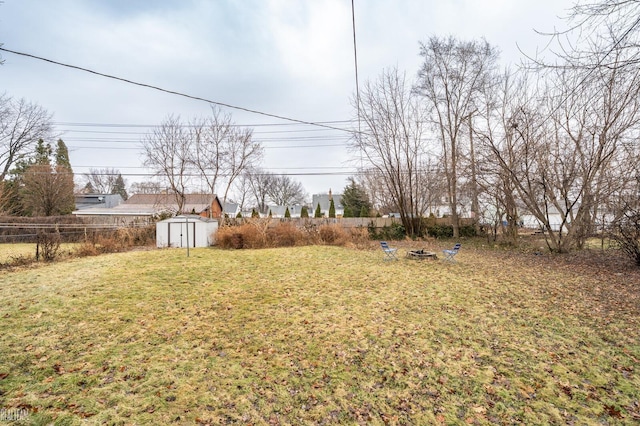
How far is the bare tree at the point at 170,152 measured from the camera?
2167 centimetres

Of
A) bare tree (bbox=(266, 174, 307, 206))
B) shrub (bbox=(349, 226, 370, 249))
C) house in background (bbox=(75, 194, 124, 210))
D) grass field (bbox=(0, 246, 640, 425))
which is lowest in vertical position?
grass field (bbox=(0, 246, 640, 425))

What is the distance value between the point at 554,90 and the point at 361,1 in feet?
28.9

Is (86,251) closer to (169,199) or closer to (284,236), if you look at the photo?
(284,236)

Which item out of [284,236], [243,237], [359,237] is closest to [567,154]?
[359,237]

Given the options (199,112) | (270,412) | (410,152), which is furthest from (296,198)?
(270,412)

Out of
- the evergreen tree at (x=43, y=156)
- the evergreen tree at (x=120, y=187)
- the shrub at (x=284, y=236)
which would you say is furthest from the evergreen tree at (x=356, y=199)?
the evergreen tree at (x=120, y=187)

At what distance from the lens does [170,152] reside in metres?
22.0

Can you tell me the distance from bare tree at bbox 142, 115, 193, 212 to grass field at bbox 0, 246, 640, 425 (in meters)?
15.9

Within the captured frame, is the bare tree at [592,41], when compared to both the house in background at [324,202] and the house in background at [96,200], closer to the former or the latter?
the house in background at [96,200]

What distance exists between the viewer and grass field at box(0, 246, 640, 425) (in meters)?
2.67

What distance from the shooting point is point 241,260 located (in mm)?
10188

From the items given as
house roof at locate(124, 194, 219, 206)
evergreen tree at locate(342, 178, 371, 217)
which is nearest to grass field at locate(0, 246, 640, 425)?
house roof at locate(124, 194, 219, 206)

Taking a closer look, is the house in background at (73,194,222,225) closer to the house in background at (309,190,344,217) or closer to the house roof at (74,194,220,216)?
the house roof at (74,194,220,216)

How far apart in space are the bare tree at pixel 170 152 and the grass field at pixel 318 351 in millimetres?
15879
